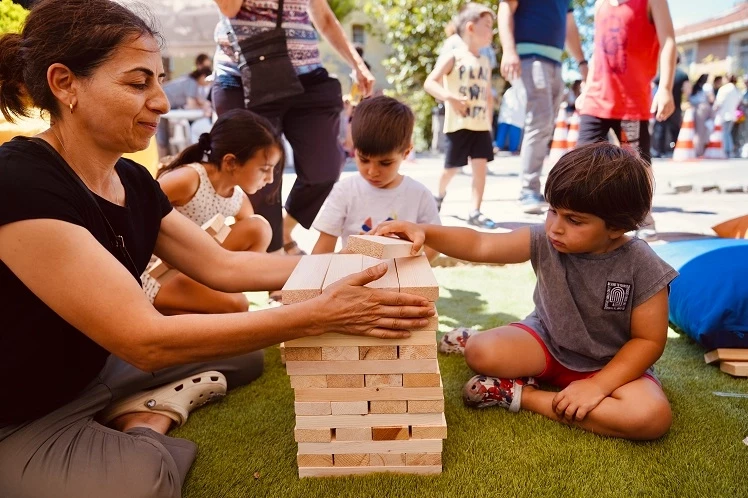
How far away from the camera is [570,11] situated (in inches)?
191

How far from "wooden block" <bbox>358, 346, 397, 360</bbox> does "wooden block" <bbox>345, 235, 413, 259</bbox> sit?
0.91ft

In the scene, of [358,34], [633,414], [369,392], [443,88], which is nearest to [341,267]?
[369,392]

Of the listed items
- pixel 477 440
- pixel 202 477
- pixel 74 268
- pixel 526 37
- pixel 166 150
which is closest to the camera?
pixel 74 268

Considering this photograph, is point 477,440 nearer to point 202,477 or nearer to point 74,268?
point 202,477

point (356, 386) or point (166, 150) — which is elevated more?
point (356, 386)

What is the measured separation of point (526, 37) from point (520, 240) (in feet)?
9.94

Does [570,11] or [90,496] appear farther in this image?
[570,11]

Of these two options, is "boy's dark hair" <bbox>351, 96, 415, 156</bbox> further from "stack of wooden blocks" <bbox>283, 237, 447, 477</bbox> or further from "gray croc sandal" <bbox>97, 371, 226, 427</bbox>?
"gray croc sandal" <bbox>97, 371, 226, 427</bbox>

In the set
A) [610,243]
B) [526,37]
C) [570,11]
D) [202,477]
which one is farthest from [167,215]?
[570,11]

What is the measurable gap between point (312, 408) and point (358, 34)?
87.2 ft

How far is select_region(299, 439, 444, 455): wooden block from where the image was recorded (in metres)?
1.53

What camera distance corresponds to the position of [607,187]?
1741mm

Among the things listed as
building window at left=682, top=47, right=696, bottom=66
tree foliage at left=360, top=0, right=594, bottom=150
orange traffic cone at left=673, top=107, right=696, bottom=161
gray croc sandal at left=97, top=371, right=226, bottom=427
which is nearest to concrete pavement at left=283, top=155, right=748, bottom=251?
orange traffic cone at left=673, top=107, right=696, bottom=161

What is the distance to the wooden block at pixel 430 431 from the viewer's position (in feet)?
4.96
